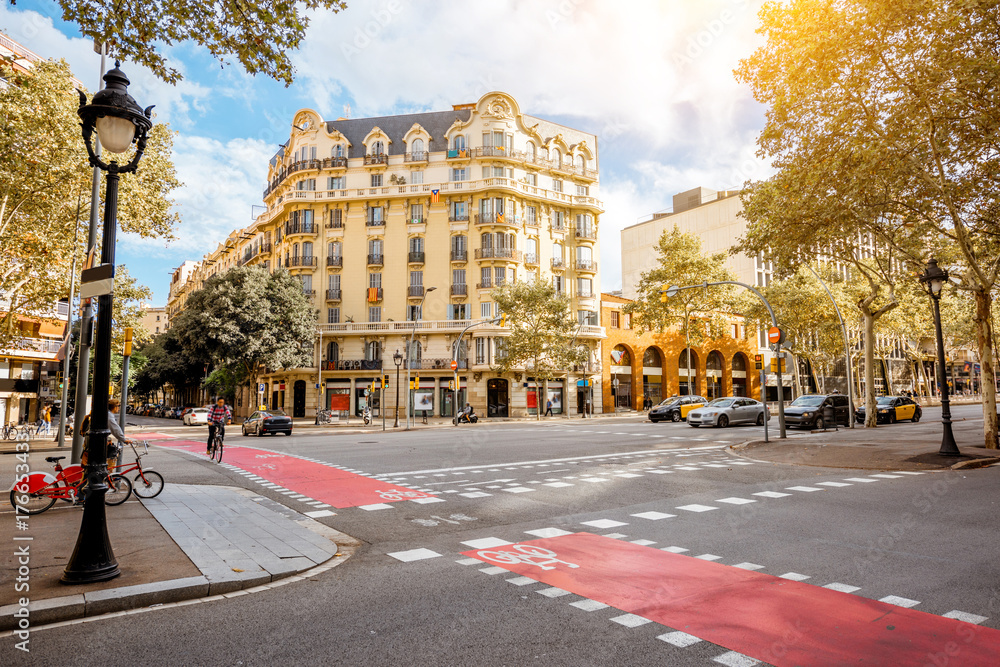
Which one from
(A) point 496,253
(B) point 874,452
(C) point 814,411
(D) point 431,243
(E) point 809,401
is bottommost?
(B) point 874,452

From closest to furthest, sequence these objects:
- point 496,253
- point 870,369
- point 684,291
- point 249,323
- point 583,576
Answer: point 583,576 < point 870,369 < point 249,323 < point 684,291 < point 496,253

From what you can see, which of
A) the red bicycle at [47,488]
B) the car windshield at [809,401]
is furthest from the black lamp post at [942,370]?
the red bicycle at [47,488]

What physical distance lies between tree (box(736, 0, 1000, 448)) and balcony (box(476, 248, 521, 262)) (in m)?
33.3

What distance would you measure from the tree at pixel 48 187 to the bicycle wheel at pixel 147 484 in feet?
42.8

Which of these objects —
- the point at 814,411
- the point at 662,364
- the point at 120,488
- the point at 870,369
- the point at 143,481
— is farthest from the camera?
the point at 662,364

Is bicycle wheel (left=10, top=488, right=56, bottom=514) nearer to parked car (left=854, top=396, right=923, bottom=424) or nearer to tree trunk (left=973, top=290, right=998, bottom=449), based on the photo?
tree trunk (left=973, top=290, right=998, bottom=449)

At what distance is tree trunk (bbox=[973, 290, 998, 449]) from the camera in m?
16.6

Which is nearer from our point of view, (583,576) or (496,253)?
(583,576)

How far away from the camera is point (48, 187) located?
21.7 m

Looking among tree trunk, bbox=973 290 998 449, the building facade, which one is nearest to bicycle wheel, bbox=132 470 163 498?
tree trunk, bbox=973 290 998 449

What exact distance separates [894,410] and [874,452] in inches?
764

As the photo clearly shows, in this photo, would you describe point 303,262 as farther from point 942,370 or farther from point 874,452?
point 942,370

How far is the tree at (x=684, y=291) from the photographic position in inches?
1989

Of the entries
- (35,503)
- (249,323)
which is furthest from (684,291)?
(35,503)
